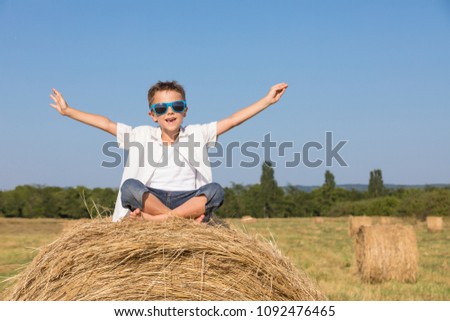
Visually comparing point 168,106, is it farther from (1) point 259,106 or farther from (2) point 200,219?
(2) point 200,219

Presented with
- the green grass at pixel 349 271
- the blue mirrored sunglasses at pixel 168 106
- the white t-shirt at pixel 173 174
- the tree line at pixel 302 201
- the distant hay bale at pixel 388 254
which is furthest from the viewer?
the tree line at pixel 302 201

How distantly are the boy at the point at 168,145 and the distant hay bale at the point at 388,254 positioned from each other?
7794mm

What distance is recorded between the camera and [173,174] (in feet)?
18.8

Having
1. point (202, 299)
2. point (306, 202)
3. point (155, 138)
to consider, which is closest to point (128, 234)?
point (202, 299)

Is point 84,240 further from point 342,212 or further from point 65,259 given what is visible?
point 342,212

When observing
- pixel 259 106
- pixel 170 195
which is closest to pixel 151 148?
pixel 170 195

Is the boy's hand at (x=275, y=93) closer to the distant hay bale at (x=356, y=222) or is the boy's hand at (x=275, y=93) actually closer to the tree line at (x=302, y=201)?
the distant hay bale at (x=356, y=222)

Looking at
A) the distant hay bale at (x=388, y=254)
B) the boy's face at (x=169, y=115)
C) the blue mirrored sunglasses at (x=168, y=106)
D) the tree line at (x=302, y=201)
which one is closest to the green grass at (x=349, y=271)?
the distant hay bale at (x=388, y=254)

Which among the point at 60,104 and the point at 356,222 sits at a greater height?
the point at 60,104

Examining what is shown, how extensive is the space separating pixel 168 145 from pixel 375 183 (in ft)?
236

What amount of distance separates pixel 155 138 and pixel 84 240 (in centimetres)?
119

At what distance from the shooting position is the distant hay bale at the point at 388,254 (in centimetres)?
1288

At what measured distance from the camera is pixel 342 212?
6744 centimetres

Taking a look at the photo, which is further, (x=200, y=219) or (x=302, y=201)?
(x=302, y=201)
